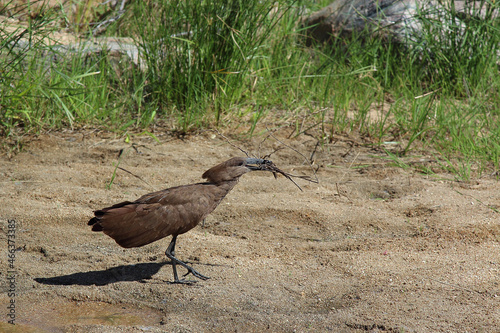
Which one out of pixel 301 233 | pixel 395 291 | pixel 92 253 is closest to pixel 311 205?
pixel 301 233

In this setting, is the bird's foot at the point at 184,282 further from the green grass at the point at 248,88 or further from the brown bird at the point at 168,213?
the green grass at the point at 248,88

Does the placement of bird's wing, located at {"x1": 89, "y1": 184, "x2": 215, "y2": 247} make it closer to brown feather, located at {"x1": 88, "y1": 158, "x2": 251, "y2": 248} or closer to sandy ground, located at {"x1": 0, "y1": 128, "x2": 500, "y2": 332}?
brown feather, located at {"x1": 88, "y1": 158, "x2": 251, "y2": 248}

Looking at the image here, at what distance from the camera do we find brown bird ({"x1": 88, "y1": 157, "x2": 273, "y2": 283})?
3.23m

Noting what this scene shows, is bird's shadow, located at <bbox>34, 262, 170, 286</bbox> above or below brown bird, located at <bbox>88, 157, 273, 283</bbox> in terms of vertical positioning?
below

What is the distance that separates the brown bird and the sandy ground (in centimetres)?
28

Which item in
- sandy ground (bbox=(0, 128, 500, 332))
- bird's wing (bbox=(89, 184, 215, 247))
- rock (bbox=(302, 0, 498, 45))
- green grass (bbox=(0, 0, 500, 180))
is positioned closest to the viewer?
sandy ground (bbox=(0, 128, 500, 332))

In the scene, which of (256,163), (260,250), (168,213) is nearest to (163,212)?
(168,213)

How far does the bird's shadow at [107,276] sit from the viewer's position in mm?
3234

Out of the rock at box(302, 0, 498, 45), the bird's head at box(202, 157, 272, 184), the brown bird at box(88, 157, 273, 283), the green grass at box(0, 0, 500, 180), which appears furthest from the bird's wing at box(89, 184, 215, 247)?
the rock at box(302, 0, 498, 45)

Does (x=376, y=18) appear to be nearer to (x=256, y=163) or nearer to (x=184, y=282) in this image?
(x=256, y=163)

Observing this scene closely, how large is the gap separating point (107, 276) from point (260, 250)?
99 cm

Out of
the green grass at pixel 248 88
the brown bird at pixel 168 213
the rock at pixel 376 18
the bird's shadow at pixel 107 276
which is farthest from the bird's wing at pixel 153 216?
the rock at pixel 376 18

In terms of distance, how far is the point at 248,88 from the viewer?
605 centimetres

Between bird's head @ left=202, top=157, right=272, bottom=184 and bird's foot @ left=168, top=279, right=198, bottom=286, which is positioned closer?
bird's foot @ left=168, top=279, right=198, bottom=286
